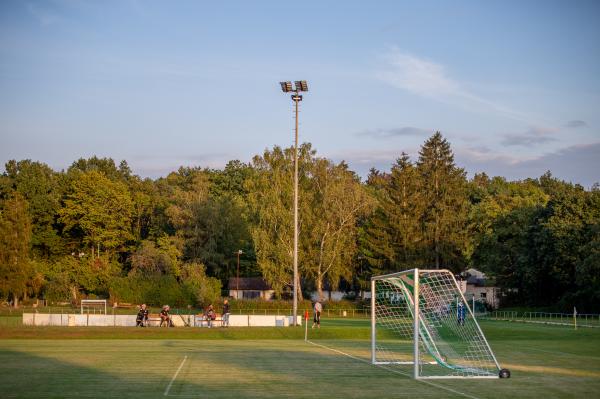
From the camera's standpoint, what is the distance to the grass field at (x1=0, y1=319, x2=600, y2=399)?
16531 millimetres

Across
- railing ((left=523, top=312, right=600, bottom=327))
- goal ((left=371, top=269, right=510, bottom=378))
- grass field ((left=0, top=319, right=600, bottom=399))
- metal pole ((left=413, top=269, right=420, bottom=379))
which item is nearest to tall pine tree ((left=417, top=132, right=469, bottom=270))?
railing ((left=523, top=312, right=600, bottom=327))

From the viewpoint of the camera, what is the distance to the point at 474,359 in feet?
82.2

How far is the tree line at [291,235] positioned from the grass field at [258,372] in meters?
41.7

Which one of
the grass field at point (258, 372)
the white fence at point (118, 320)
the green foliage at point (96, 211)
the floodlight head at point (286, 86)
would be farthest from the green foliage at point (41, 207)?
the grass field at point (258, 372)

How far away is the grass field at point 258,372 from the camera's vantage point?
16531 millimetres

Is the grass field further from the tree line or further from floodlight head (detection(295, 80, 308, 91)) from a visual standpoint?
the tree line

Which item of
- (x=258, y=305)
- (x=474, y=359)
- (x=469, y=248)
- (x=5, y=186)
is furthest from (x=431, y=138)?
(x=474, y=359)

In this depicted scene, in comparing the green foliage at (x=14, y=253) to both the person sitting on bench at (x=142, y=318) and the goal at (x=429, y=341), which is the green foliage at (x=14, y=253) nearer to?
the person sitting on bench at (x=142, y=318)

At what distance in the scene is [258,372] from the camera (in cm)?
2086

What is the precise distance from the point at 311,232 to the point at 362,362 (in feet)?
181

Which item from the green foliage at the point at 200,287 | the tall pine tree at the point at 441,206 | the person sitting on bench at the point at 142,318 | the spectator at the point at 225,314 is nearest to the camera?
the person sitting on bench at the point at 142,318

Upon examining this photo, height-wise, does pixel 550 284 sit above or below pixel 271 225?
below

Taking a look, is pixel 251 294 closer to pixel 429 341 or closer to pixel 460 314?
pixel 460 314

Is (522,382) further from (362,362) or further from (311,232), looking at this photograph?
(311,232)
